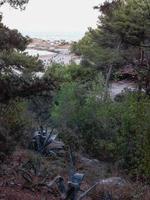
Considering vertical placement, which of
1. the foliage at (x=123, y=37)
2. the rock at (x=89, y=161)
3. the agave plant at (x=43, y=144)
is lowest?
the rock at (x=89, y=161)

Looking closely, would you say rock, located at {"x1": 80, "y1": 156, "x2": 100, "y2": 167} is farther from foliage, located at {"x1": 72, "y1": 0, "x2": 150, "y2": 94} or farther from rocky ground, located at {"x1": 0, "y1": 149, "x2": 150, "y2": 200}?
foliage, located at {"x1": 72, "y1": 0, "x2": 150, "y2": 94}

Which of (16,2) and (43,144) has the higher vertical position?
(16,2)

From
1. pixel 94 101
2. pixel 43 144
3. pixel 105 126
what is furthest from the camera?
pixel 94 101

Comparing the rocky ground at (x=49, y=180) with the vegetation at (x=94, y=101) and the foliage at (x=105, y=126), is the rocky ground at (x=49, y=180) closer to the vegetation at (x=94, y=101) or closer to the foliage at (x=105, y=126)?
the vegetation at (x=94, y=101)

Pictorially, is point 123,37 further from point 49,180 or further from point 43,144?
point 49,180

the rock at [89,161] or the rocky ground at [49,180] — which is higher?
the rocky ground at [49,180]

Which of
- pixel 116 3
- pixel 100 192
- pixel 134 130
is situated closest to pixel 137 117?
pixel 134 130

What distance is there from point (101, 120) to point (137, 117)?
2.96m

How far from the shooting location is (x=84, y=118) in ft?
89.5

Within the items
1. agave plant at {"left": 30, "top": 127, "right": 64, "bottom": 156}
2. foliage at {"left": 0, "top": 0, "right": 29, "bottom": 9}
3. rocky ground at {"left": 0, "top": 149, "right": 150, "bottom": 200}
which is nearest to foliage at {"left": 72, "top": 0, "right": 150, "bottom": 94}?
rocky ground at {"left": 0, "top": 149, "right": 150, "bottom": 200}

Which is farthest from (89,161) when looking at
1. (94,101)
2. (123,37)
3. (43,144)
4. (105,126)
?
(123,37)

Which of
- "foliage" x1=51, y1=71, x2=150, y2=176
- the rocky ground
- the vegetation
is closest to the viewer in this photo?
the vegetation

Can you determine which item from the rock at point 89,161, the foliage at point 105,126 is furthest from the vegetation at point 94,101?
the rock at point 89,161

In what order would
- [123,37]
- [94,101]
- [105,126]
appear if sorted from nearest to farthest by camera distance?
[105,126], [94,101], [123,37]
